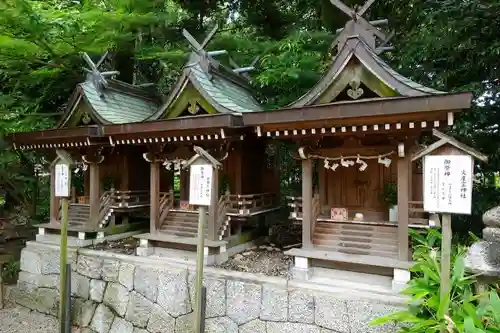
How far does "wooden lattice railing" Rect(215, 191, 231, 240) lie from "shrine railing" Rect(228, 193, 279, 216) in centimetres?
7

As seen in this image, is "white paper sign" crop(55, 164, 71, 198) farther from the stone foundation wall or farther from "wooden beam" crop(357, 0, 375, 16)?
"wooden beam" crop(357, 0, 375, 16)

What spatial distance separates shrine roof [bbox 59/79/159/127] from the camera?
8.87m

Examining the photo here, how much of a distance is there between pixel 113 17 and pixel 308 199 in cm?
668

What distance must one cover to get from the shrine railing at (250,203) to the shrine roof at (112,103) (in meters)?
3.27

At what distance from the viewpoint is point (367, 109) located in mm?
→ 5297

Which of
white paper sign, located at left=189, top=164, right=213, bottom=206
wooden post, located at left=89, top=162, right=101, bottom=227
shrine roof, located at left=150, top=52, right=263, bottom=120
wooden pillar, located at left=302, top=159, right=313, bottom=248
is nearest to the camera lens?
white paper sign, located at left=189, top=164, right=213, bottom=206

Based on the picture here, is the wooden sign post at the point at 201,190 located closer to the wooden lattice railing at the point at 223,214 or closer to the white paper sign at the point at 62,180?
the wooden lattice railing at the point at 223,214

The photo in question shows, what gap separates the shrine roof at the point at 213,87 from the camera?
7384mm

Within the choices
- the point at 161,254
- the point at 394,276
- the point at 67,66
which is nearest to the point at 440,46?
the point at 394,276

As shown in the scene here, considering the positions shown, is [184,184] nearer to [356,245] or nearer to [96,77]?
[96,77]

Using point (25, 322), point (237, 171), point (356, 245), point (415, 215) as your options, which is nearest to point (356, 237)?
point (356, 245)

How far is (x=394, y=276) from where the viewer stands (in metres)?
5.57

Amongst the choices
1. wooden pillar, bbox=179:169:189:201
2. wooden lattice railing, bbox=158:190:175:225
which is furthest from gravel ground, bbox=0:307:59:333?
wooden pillar, bbox=179:169:189:201

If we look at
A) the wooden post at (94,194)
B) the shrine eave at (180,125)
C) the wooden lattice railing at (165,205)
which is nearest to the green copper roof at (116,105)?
the shrine eave at (180,125)
